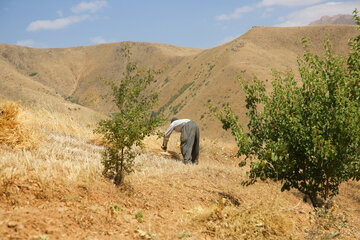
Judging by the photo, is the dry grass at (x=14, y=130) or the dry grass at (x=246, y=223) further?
the dry grass at (x=14, y=130)

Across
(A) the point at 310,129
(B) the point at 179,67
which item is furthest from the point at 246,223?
(B) the point at 179,67

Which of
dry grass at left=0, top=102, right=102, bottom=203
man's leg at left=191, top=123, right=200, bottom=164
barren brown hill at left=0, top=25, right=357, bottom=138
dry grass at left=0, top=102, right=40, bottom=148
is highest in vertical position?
barren brown hill at left=0, top=25, right=357, bottom=138

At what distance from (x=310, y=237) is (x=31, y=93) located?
1657 inches

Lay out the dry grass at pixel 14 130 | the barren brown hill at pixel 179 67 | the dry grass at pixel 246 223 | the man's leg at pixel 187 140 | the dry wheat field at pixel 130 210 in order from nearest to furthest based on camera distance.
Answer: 1. the dry wheat field at pixel 130 210
2. the dry grass at pixel 246 223
3. the dry grass at pixel 14 130
4. the man's leg at pixel 187 140
5. the barren brown hill at pixel 179 67

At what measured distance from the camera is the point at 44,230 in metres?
2.93

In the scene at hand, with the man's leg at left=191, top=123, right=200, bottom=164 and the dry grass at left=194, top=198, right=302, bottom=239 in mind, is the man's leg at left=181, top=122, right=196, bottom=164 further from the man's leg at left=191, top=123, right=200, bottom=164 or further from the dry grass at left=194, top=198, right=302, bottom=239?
the dry grass at left=194, top=198, right=302, bottom=239

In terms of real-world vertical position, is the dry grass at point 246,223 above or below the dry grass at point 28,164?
below

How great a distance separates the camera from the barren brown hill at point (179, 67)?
50166mm

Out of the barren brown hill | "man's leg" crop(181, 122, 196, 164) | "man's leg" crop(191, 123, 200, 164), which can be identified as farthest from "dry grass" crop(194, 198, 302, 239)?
the barren brown hill

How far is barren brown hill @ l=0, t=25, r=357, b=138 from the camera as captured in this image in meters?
50.2

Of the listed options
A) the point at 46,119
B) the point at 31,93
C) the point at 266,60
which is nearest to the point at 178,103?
the point at 266,60

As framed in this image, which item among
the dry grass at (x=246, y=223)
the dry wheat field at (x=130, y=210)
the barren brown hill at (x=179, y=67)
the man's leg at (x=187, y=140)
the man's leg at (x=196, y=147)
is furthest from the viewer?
the barren brown hill at (x=179, y=67)

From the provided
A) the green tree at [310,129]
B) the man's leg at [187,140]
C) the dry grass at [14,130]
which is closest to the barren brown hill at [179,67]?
the man's leg at [187,140]

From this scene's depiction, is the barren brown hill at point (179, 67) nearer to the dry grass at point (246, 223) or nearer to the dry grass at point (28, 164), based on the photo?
the dry grass at point (28, 164)
